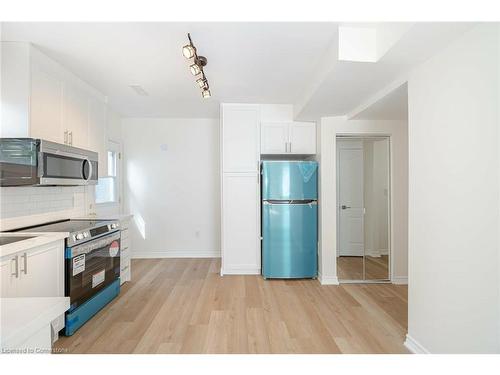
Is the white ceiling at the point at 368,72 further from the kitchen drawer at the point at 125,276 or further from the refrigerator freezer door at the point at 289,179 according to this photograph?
the kitchen drawer at the point at 125,276

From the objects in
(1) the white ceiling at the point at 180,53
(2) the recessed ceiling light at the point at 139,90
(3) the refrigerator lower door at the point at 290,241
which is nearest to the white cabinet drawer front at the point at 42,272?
(1) the white ceiling at the point at 180,53

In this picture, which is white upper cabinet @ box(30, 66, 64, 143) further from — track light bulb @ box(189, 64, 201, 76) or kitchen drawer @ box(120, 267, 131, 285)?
kitchen drawer @ box(120, 267, 131, 285)

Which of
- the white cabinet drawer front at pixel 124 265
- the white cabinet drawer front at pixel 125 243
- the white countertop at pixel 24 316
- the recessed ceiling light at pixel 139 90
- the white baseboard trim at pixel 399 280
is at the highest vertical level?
the recessed ceiling light at pixel 139 90

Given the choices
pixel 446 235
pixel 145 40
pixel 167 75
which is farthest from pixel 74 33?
pixel 446 235

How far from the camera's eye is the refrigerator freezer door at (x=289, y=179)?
365cm

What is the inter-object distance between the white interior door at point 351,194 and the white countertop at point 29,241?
322 cm

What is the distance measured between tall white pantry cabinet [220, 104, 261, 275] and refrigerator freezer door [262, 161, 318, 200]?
7.7 inches

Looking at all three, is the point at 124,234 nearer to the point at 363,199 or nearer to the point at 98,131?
the point at 98,131

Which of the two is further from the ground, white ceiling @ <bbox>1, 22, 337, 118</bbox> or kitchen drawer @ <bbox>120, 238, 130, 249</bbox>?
white ceiling @ <bbox>1, 22, 337, 118</bbox>

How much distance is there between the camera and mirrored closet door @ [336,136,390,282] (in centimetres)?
366

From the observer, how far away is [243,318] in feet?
8.45

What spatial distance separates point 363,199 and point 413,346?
1971 mm

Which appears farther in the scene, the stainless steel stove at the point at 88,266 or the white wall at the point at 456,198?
the stainless steel stove at the point at 88,266

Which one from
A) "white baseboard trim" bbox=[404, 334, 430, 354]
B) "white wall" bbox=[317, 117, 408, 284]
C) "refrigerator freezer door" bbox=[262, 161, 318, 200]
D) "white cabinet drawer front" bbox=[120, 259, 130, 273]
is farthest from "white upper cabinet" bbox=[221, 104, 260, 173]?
"white baseboard trim" bbox=[404, 334, 430, 354]
